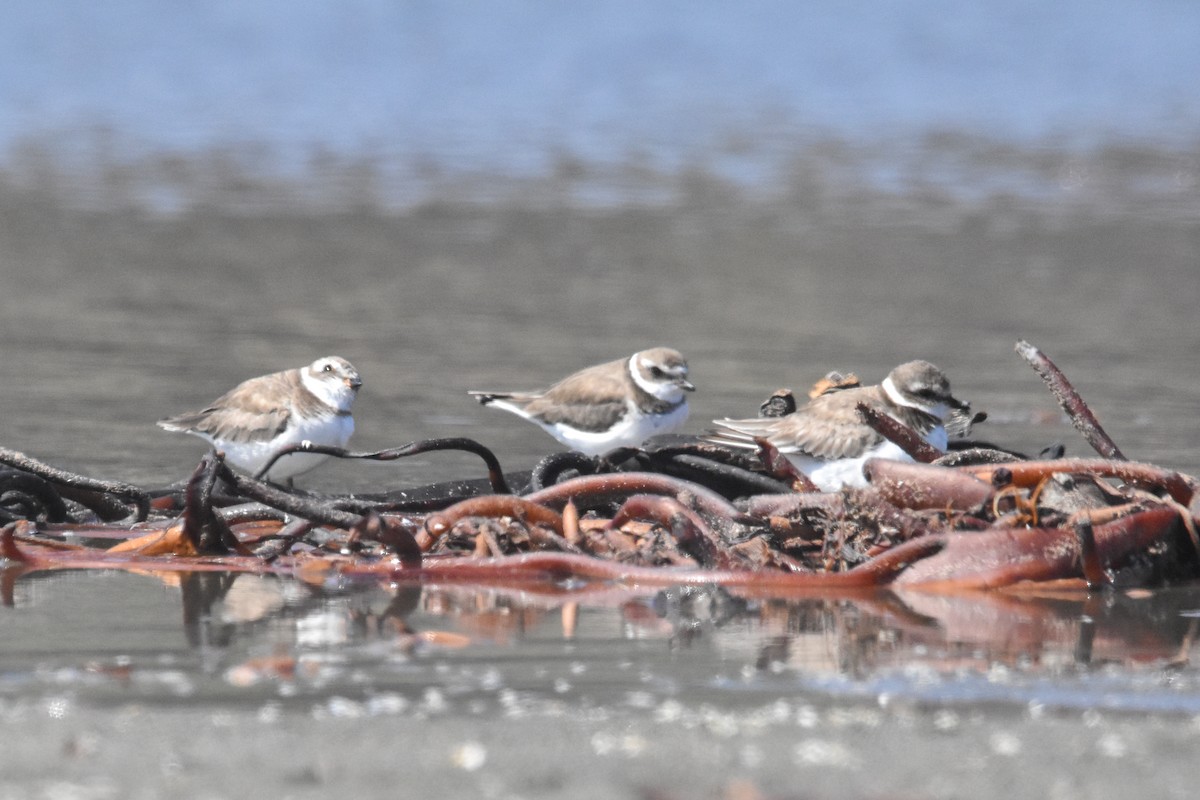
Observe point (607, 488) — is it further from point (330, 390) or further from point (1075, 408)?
point (330, 390)

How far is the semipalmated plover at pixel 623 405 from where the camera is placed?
27.4ft

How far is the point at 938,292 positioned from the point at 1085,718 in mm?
11238

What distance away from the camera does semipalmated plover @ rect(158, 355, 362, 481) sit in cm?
782

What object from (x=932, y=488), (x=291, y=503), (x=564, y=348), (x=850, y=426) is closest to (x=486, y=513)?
(x=291, y=503)

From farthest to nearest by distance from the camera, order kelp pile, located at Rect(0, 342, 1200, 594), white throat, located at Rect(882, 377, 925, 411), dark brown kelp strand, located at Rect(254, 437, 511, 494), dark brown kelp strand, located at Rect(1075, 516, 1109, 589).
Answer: white throat, located at Rect(882, 377, 925, 411), dark brown kelp strand, located at Rect(254, 437, 511, 494), kelp pile, located at Rect(0, 342, 1200, 594), dark brown kelp strand, located at Rect(1075, 516, 1109, 589)

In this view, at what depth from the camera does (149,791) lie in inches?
134

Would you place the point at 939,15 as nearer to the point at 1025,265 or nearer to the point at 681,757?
the point at 1025,265

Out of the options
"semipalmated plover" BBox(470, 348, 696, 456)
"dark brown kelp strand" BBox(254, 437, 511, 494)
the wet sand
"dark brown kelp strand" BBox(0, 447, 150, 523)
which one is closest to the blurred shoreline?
the wet sand

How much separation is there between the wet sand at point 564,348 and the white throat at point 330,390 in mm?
346

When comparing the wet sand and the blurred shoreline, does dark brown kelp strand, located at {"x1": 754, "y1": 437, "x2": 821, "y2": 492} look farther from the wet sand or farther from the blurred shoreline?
the blurred shoreline

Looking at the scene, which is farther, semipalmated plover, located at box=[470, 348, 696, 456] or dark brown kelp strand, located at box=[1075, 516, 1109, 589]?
semipalmated plover, located at box=[470, 348, 696, 456]

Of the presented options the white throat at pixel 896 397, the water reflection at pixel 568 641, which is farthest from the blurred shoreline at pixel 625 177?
the water reflection at pixel 568 641

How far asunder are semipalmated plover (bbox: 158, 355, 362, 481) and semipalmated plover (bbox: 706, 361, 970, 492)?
167cm

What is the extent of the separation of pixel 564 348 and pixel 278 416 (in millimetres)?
4376
